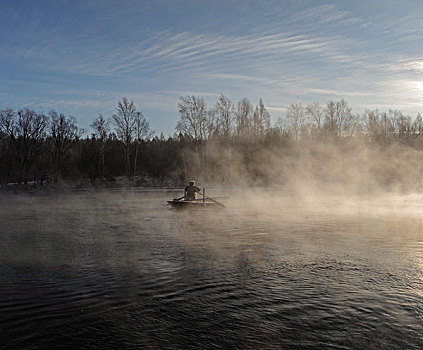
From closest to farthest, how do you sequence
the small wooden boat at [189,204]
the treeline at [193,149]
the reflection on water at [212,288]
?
the reflection on water at [212,288], the small wooden boat at [189,204], the treeline at [193,149]

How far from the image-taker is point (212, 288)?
6.86 meters

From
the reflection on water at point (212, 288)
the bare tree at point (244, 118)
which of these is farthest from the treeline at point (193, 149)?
the reflection on water at point (212, 288)

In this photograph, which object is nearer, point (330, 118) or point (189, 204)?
point (189, 204)

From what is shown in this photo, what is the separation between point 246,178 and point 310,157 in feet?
26.1

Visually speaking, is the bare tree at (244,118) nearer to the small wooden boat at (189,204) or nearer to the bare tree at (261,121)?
the bare tree at (261,121)

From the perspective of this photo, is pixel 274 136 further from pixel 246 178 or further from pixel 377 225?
pixel 377 225

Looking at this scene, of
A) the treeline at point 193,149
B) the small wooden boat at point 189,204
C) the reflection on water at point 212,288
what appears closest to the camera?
the reflection on water at point 212,288

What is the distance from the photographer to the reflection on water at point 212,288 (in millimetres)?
4961

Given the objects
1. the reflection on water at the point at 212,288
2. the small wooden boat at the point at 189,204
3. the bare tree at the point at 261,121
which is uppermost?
the bare tree at the point at 261,121

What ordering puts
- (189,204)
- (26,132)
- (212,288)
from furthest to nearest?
1. (26,132)
2. (189,204)
3. (212,288)

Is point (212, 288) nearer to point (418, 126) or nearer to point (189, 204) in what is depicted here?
point (189, 204)

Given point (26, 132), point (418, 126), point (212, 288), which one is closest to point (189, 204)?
point (212, 288)

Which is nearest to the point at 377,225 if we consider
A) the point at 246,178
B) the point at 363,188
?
the point at 363,188

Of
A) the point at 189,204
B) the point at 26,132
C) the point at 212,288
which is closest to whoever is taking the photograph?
the point at 212,288
